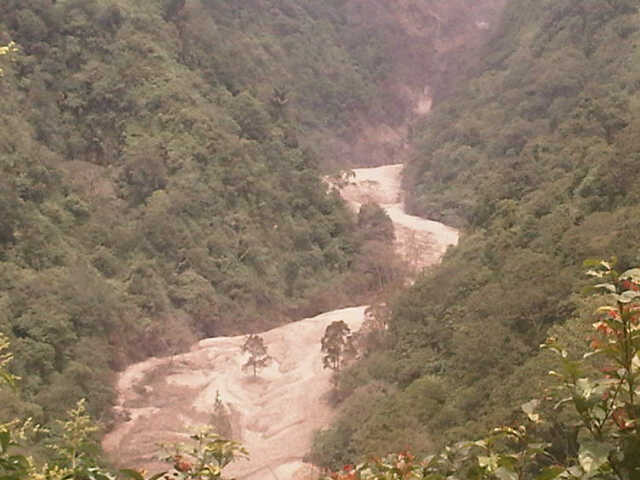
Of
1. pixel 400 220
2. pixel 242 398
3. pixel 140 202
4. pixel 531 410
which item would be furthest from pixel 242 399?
pixel 400 220

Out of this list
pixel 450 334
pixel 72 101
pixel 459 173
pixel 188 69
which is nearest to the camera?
pixel 450 334

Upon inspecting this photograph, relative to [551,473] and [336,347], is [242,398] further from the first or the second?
[551,473]

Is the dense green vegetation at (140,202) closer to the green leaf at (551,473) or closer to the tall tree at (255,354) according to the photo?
the tall tree at (255,354)

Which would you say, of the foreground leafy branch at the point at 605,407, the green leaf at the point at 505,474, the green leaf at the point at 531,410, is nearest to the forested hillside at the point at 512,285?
the green leaf at the point at 531,410

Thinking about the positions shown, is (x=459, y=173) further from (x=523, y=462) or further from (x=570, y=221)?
(x=523, y=462)

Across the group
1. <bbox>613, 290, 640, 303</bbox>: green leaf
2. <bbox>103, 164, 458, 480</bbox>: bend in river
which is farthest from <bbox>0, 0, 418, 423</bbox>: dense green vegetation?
<bbox>613, 290, 640, 303</bbox>: green leaf

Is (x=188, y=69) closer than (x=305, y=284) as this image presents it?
No

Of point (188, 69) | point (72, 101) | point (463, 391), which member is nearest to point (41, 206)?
point (72, 101)
